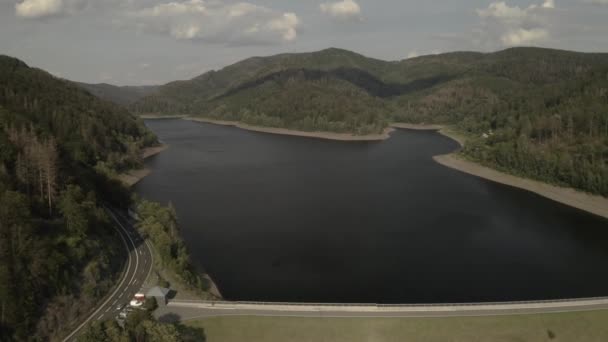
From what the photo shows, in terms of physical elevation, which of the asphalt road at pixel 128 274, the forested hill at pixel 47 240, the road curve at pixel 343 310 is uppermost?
the forested hill at pixel 47 240

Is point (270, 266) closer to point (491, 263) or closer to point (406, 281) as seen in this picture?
point (406, 281)

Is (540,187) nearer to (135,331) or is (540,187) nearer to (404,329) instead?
(404,329)

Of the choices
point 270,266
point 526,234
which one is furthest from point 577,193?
point 270,266

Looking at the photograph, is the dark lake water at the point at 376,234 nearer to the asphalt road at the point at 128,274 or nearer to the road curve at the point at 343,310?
the road curve at the point at 343,310

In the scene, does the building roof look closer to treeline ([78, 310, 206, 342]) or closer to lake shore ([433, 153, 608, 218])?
treeline ([78, 310, 206, 342])

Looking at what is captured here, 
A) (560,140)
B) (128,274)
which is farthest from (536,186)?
(128,274)

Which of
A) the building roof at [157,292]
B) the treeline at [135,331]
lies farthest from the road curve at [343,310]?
the treeline at [135,331]
